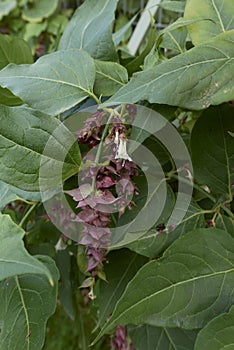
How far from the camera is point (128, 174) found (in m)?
0.43

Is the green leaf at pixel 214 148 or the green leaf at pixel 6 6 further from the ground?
the green leaf at pixel 214 148

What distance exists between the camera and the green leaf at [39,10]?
1838 mm

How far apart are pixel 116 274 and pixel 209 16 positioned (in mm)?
251

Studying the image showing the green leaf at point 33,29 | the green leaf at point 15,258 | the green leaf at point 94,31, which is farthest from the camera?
the green leaf at point 33,29

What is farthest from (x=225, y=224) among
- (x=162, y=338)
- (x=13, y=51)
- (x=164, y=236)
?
(x=13, y=51)

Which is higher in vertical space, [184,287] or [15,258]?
[15,258]

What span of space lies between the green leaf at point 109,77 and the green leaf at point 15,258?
0.17 metres

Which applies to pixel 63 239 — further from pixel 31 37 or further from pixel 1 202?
pixel 31 37

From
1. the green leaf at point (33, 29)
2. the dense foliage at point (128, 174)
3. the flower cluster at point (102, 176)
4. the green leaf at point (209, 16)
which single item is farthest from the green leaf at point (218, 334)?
the green leaf at point (33, 29)

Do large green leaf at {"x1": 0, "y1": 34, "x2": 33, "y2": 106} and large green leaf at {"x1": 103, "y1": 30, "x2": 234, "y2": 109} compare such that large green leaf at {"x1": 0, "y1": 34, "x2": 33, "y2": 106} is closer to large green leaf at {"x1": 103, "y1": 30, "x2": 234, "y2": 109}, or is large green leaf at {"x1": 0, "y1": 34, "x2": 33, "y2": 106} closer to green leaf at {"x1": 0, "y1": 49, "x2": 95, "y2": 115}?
green leaf at {"x1": 0, "y1": 49, "x2": 95, "y2": 115}

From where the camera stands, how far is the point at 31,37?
1.81m

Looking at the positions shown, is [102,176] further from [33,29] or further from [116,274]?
[33,29]

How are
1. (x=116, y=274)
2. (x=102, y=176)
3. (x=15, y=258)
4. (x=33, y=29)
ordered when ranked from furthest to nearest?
(x=33, y=29)
(x=116, y=274)
(x=102, y=176)
(x=15, y=258)

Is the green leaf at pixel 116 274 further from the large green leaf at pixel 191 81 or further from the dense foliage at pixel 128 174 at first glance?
the large green leaf at pixel 191 81
